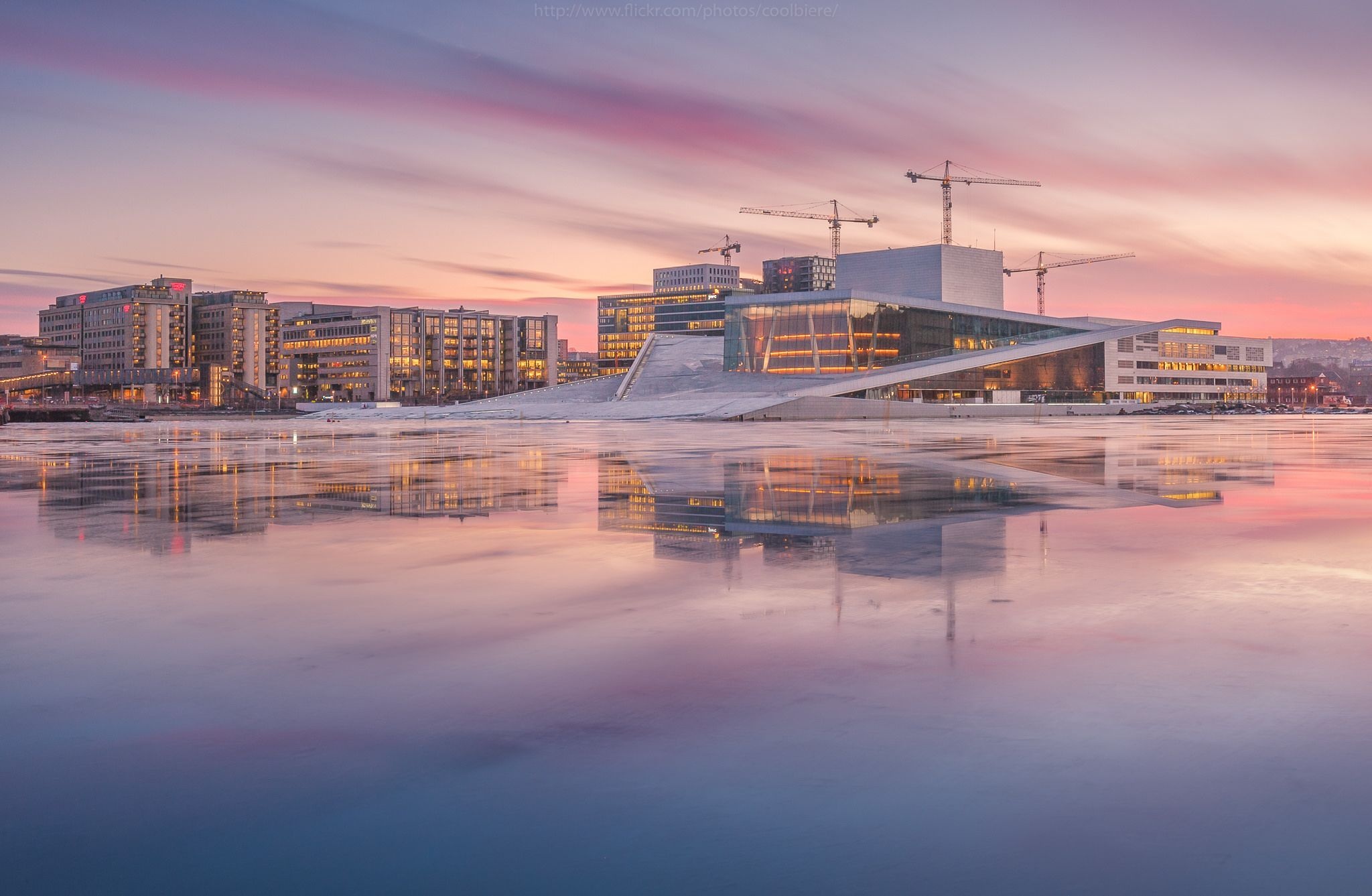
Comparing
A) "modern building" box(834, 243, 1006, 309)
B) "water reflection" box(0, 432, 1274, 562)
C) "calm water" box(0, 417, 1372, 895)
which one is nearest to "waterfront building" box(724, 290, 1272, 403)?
"modern building" box(834, 243, 1006, 309)

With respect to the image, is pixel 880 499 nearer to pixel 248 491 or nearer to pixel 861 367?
pixel 248 491

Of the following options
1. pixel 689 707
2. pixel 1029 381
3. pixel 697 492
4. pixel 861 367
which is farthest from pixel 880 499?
pixel 1029 381

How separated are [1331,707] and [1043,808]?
294 cm

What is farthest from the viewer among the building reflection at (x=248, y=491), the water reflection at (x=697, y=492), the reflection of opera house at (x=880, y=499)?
the building reflection at (x=248, y=491)

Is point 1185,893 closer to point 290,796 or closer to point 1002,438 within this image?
point 290,796

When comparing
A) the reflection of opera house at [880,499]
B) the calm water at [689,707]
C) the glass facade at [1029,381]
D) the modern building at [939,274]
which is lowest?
the calm water at [689,707]

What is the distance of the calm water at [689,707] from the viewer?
4.91 meters

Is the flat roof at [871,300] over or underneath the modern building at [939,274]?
underneath

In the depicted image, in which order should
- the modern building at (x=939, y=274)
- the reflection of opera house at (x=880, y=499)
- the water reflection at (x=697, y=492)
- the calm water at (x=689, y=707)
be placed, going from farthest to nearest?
the modern building at (x=939, y=274) → the water reflection at (x=697, y=492) → the reflection of opera house at (x=880, y=499) → the calm water at (x=689, y=707)

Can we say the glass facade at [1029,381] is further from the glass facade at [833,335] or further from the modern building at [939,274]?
the modern building at [939,274]

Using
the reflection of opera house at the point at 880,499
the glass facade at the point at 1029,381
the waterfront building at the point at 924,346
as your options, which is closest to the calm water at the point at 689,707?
the reflection of opera house at the point at 880,499

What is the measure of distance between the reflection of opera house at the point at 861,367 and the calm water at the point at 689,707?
84381mm

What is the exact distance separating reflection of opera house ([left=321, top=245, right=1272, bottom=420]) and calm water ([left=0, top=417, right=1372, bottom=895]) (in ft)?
277

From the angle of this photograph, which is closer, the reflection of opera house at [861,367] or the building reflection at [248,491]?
the building reflection at [248,491]
